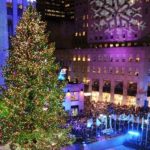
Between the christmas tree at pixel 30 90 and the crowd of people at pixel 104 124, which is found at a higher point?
the christmas tree at pixel 30 90

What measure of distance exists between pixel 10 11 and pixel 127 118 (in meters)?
20.6

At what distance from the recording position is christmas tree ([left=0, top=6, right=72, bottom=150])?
15922mm

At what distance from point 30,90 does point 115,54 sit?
2014 inches

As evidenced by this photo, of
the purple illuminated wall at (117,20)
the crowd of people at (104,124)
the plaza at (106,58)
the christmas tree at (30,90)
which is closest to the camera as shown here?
the christmas tree at (30,90)

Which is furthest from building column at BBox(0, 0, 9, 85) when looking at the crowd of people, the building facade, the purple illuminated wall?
the purple illuminated wall

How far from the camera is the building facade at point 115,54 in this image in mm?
60875

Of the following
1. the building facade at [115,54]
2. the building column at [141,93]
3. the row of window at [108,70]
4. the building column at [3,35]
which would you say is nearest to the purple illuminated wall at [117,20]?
the building facade at [115,54]

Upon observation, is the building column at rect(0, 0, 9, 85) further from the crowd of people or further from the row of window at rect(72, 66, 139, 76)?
the row of window at rect(72, 66, 139, 76)

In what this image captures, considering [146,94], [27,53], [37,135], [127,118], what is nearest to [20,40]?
[27,53]

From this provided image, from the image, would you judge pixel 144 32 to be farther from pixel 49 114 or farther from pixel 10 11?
pixel 49 114

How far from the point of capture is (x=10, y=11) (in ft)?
135

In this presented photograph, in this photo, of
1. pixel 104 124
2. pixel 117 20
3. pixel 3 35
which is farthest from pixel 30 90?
pixel 117 20

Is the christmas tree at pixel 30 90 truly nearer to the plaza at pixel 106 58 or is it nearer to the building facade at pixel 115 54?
the plaza at pixel 106 58

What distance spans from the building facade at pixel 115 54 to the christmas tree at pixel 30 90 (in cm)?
4003
